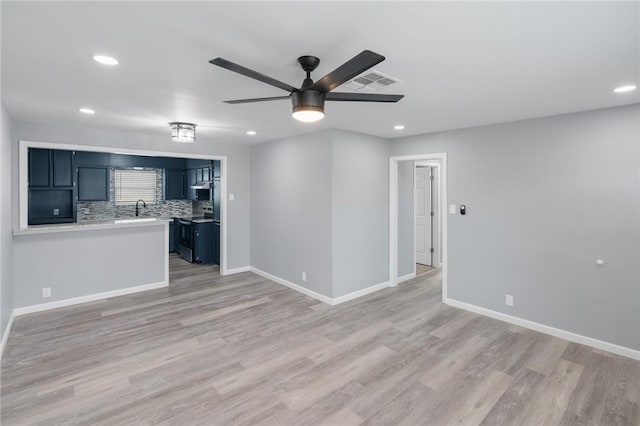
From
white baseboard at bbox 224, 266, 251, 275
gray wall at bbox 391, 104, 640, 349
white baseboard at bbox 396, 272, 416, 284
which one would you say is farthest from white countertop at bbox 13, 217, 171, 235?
gray wall at bbox 391, 104, 640, 349

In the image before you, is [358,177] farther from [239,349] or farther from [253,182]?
[239,349]

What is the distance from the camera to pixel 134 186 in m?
7.29

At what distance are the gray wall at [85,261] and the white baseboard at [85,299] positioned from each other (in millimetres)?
46

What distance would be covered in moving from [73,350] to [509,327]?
4.65 m

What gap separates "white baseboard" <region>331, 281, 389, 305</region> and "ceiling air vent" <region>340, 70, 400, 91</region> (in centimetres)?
286

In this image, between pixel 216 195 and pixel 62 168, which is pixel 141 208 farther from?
pixel 216 195

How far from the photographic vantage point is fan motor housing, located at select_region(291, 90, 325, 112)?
6.44ft

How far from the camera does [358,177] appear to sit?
4633 mm

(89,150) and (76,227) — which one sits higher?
(89,150)

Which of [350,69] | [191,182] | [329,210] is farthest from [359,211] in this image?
[191,182]

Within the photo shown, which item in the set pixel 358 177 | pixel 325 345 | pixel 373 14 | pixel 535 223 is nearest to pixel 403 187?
pixel 358 177

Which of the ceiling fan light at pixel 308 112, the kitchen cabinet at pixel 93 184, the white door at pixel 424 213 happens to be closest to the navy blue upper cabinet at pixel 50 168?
the kitchen cabinet at pixel 93 184

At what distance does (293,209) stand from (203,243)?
9.03 ft

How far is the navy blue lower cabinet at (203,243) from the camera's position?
6.66 m
